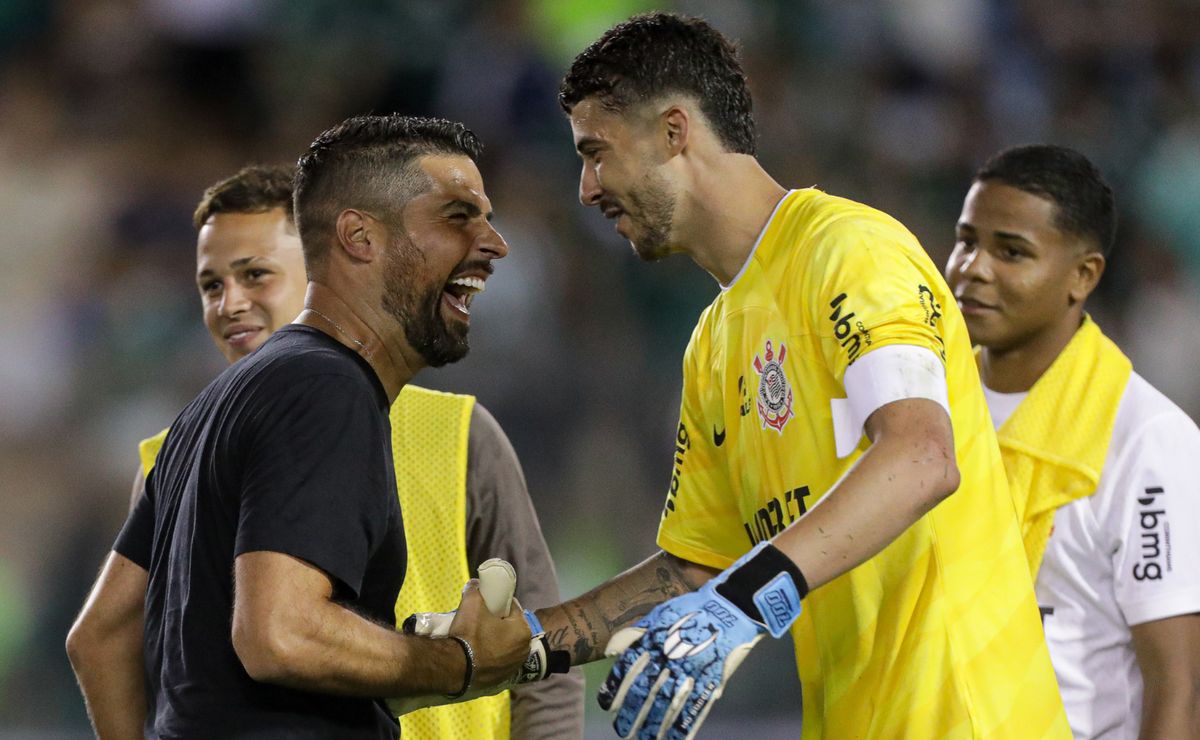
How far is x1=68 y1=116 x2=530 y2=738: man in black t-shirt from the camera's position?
2303 mm

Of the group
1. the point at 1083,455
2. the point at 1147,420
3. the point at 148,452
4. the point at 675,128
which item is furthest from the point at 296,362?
the point at 1147,420

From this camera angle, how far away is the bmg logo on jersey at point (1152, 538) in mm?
3418

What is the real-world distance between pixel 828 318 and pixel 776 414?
0.89 ft

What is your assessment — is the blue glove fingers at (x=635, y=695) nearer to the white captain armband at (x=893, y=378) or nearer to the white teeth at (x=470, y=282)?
the white captain armband at (x=893, y=378)

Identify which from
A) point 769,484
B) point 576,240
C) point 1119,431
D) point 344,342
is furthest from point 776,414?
point 576,240

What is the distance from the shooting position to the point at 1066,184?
3.97m

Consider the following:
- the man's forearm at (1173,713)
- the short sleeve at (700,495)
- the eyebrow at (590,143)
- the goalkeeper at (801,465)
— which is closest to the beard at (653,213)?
the goalkeeper at (801,465)

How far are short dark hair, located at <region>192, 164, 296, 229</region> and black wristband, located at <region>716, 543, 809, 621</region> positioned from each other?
2003 millimetres

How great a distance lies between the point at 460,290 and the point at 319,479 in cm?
69

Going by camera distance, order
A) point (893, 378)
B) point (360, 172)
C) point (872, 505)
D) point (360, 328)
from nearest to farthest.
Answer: point (872, 505), point (893, 378), point (360, 328), point (360, 172)

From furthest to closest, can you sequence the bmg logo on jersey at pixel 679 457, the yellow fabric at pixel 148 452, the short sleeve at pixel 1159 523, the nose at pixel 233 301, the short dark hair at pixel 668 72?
1. the nose at pixel 233 301
2. the yellow fabric at pixel 148 452
3. the short sleeve at pixel 1159 523
4. the bmg logo on jersey at pixel 679 457
5. the short dark hair at pixel 668 72

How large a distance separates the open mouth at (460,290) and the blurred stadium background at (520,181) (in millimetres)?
3042

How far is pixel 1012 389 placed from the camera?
3.90 m

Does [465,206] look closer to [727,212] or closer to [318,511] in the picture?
[727,212]
